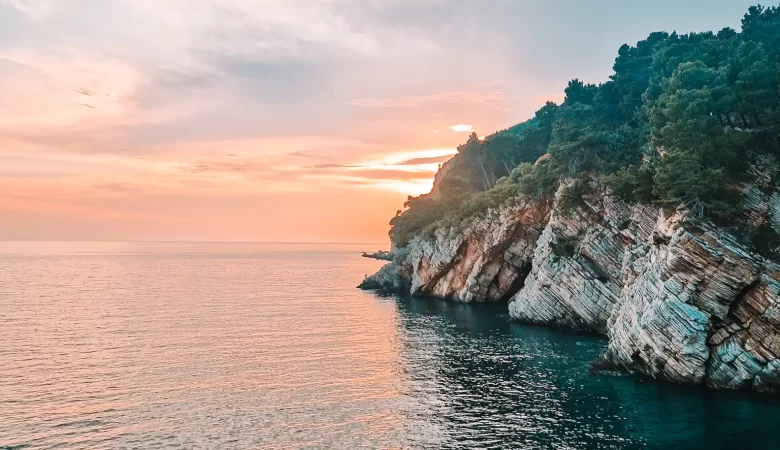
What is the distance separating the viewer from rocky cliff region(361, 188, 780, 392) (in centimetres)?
3516

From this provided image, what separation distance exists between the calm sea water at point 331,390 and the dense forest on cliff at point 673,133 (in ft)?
51.9

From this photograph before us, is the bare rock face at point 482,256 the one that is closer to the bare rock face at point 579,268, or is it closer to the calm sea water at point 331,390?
the bare rock face at point 579,268

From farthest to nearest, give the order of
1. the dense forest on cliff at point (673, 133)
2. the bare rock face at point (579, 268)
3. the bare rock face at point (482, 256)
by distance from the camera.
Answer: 1. the bare rock face at point (482, 256)
2. the bare rock face at point (579, 268)
3. the dense forest on cliff at point (673, 133)

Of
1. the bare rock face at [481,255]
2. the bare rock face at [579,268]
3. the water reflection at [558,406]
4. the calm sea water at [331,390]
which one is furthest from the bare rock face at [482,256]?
the water reflection at [558,406]

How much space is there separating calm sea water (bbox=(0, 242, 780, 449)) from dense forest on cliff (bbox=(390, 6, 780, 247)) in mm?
15819

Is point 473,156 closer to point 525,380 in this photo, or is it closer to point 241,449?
point 525,380

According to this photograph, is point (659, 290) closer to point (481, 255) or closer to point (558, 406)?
point (558, 406)

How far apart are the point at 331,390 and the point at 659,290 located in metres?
25.8

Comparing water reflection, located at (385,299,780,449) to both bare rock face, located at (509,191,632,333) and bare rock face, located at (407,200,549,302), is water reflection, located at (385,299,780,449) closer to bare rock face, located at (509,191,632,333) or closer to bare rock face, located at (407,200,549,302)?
bare rock face, located at (509,191,632,333)

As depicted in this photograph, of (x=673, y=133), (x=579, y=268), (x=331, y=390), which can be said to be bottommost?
(x=331, y=390)

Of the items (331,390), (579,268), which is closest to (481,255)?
(579,268)

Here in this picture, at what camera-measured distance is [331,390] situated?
39.3m

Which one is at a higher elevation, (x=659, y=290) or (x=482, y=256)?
(x=482, y=256)

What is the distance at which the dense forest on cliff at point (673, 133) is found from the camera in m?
41.4
